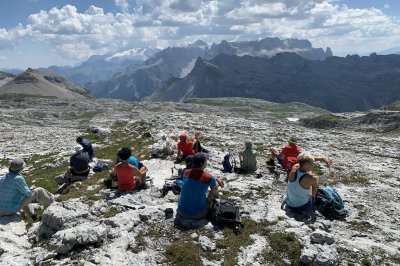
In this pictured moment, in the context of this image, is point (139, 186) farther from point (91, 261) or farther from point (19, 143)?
point (19, 143)

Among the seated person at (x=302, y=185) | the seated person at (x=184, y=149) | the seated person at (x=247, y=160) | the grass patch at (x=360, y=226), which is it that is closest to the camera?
the seated person at (x=302, y=185)

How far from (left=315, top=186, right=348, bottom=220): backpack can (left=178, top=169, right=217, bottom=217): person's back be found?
A: 5.86 metres

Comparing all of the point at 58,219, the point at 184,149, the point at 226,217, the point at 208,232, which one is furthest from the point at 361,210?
the point at 58,219

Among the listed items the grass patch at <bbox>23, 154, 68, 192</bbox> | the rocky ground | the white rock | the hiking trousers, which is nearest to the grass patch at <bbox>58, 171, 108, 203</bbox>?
the rocky ground

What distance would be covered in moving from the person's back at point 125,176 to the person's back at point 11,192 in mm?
4802

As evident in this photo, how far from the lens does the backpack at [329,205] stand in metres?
17.2

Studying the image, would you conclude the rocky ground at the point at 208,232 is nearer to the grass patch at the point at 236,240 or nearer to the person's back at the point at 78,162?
the grass patch at the point at 236,240

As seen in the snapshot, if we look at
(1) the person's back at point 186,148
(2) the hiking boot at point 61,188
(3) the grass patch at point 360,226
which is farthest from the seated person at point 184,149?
(3) the grass patch at point 360,226

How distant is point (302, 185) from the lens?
54.1ft

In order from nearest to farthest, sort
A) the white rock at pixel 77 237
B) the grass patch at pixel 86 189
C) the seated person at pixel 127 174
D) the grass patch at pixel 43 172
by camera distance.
A: the white rock at pixel 77 237
the seated person at pixel 127 174
the grass patch at pixel 86 189
the grass patch at pixel 43 172

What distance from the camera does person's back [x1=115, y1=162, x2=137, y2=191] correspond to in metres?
19.7

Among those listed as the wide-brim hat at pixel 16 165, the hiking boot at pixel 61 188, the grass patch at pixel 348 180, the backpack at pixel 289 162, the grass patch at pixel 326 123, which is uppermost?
the wide-brim hat at pixel 16 165

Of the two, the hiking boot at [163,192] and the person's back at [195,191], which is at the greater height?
the person's back at [195,191]

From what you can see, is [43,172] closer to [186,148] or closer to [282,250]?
[186,148]
